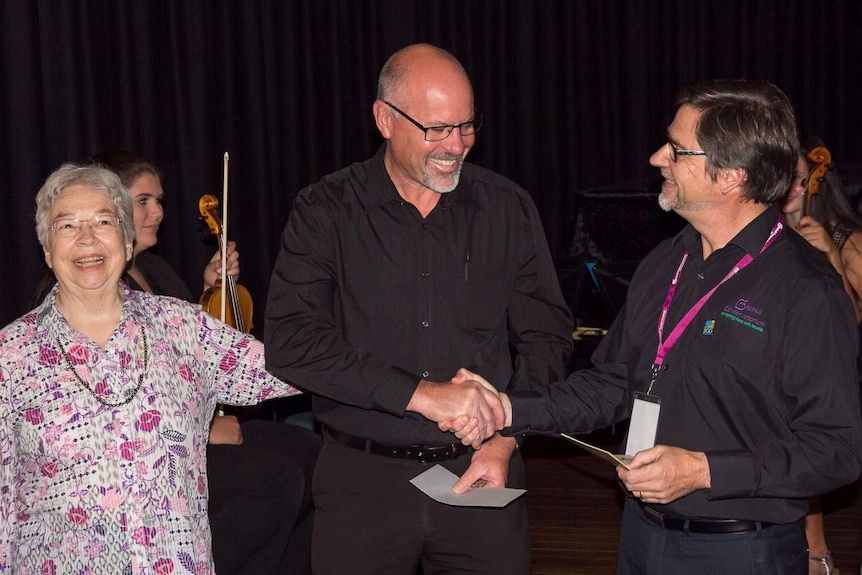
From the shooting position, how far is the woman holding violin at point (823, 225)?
4129mm

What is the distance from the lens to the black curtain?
5.40 meters

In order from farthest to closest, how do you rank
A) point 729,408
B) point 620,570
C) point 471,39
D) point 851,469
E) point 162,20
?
point 471,39 → point 162,20 → point 620,570 → point 729,408 → point 851,469

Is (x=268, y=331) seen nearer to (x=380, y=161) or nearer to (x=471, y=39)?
(x=380, y=161)

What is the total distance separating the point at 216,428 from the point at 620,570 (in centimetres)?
180

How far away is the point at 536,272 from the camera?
9.31 feet

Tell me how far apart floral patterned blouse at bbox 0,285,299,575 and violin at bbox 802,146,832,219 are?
9.34 ft

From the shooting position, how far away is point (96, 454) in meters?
2.40

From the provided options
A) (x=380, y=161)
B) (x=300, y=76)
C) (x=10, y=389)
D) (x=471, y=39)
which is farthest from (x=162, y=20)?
(x=10, y=389)

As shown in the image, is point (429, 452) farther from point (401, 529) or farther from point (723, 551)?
point (723, 551)

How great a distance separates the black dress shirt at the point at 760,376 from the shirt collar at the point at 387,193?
60 cm

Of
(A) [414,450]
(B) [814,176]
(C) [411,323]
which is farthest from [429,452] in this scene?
(B) [814,176]

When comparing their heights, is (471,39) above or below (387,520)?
above

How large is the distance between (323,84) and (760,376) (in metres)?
5.29

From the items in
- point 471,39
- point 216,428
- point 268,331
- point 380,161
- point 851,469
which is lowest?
point 216,428
